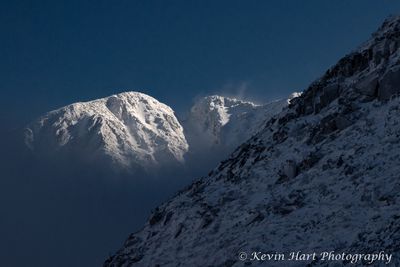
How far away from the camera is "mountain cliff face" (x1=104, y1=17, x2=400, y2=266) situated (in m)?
21.9

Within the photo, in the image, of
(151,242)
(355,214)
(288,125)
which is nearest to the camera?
(355,214)

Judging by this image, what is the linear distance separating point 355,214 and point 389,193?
4.89ft

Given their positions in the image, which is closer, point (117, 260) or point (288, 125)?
point (117, 260)

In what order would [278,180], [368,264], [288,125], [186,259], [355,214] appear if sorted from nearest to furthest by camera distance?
[368,264] < [355,214] < [186,259] < [278,180] < [288,125]

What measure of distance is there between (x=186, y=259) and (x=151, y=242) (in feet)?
20.7

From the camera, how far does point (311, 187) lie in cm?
2662

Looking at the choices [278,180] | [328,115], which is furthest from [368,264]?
[328,115]

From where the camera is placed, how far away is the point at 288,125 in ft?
121

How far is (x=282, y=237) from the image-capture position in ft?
75.2

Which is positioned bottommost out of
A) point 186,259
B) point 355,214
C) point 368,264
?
point 368,264

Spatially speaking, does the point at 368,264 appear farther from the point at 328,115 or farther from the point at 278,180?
the point at 328,115

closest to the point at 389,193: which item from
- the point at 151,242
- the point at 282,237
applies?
the point at 282,237

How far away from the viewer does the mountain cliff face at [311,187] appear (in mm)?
21875

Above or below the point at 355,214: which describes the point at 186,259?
above
